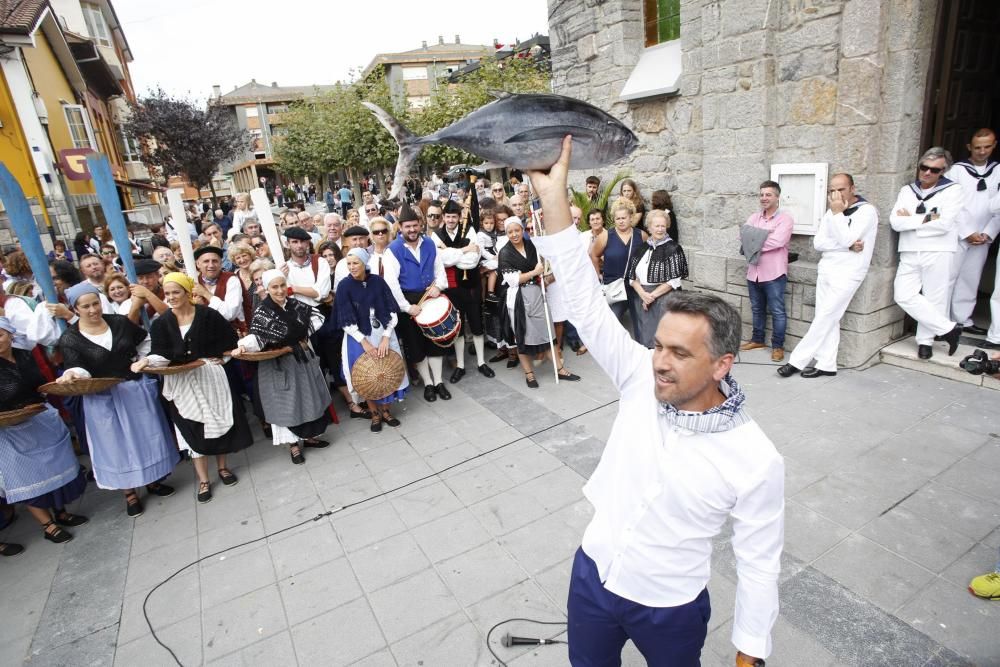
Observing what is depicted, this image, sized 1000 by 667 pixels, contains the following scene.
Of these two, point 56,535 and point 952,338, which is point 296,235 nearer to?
point 56,535

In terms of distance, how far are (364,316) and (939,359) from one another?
5621 mm

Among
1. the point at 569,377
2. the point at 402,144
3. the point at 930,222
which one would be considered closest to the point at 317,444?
the point at 569,377

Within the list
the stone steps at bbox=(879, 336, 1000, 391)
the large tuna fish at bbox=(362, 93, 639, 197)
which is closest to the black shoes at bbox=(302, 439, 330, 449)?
the large tuna fish at bbox=(362, 93, 639, 197)

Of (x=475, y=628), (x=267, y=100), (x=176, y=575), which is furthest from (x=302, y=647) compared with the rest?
(x=267, y=100)

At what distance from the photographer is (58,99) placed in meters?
17.9

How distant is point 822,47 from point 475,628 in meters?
5.96

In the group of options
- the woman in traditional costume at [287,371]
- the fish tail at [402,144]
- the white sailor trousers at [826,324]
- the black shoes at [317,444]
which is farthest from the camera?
the black shoes at [317,444]

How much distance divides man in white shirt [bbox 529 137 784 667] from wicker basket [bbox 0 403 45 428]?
4.29m

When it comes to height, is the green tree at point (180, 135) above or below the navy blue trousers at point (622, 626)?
above

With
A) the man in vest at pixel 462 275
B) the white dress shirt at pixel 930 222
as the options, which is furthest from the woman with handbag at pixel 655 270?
the white dress shirt at pixel 930 222

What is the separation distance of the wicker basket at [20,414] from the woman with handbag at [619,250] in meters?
5.31

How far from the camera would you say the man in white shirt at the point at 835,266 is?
17.2 ft

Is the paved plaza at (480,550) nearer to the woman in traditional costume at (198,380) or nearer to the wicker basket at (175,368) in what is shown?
the woman in traditional costume at (198,380)

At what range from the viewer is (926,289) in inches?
214
